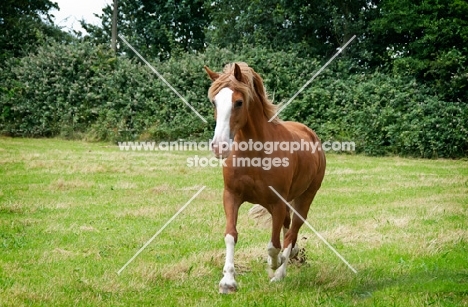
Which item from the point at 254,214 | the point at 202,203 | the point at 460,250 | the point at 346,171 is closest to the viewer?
the point at 460,250

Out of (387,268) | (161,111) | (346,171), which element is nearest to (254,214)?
A: (387,268)

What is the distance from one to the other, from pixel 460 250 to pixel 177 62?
18681mm

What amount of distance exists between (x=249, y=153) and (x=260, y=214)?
2.50 metres

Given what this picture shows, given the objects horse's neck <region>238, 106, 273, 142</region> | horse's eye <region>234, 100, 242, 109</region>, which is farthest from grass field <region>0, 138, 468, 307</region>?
horse's eye <region>234, 100, 242, 109</region>

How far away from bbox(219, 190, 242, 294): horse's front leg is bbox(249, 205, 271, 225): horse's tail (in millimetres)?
2225

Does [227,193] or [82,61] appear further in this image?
[82,61]

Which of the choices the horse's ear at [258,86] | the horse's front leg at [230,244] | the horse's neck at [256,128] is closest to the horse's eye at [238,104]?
the horse's neck at [256,128]

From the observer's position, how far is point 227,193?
5.44 metres

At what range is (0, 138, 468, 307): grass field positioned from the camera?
5004 millimetres

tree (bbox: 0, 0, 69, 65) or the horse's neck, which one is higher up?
tree (bbox: 0, 0, 69, 65)

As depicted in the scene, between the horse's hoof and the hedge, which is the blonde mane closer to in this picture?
the horse's hoof

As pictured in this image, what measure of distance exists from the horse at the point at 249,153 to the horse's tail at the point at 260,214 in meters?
1.61

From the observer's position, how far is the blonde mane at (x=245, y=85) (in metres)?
5.11

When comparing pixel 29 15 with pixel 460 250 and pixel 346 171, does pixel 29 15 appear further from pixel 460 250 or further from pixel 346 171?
pixel 460 250
